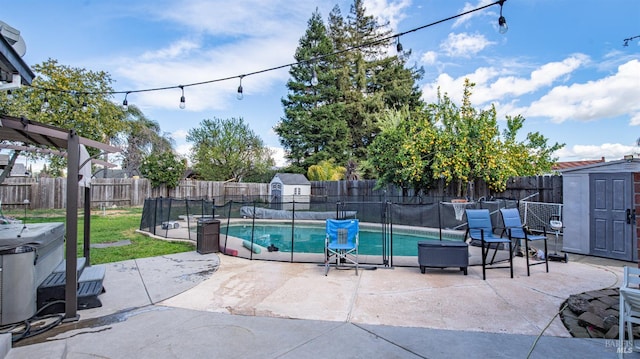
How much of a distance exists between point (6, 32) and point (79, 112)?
17873 millimetres

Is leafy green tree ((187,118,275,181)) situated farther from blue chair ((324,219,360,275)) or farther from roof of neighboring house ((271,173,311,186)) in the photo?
blue chair ((324,219,360,275))

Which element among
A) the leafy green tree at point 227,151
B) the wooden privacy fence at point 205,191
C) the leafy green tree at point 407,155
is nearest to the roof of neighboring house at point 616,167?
the wooden privacy fence at point 205,191

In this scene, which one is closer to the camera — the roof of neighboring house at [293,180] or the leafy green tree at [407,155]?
the leafy green tree at [407,155]

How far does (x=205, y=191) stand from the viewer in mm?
22250

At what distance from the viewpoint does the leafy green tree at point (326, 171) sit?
23750mm

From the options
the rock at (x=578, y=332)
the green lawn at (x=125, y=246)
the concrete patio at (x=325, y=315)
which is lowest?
the green lawn at (x=125, y=246)

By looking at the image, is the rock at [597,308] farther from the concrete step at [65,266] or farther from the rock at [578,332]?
the concrete step at [65,266]

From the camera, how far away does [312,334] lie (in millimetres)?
3084

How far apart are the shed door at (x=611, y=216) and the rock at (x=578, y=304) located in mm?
3518

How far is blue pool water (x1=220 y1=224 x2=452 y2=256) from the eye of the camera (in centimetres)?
917

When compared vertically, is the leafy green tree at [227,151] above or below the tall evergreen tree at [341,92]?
below

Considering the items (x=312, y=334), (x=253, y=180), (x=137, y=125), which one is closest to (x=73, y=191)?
(x=312, y=334)

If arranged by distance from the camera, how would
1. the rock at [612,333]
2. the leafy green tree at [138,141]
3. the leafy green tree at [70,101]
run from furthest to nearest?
the leafy green tree at [138,141], the leafy green tree at [70,101], the rock at [612,333]

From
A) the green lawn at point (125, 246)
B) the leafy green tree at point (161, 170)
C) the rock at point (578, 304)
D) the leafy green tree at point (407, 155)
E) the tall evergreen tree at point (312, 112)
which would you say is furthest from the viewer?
the tall evergreen tree at point (312, 112)
